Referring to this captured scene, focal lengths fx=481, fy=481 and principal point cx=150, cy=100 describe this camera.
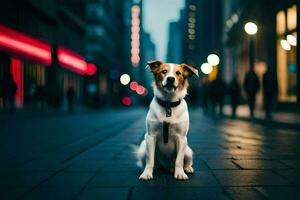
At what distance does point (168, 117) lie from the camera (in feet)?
17.0

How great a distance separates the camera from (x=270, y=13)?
2977 centimetres

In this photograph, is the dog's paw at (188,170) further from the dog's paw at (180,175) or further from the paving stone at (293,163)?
Result: the paving stone at (293,163)

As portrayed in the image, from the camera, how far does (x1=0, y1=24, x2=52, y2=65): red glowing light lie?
100 feet

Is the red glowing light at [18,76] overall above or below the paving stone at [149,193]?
above

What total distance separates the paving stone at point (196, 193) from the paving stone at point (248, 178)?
0.40 m

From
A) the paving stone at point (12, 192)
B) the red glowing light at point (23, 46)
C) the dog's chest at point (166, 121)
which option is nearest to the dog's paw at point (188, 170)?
the dog's chest at point (166, 121)

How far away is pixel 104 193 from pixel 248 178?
5.70ft

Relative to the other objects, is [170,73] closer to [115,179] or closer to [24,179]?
[115,179]

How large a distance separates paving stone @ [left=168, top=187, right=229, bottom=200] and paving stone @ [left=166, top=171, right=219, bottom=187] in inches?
8.4

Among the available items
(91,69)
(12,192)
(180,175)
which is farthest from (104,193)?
(91,69)

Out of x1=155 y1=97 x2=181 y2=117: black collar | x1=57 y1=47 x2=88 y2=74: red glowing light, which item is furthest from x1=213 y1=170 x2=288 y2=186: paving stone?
x1=57 y1=47 x2=88 y2=74: red glowing light

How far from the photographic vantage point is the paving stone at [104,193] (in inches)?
172

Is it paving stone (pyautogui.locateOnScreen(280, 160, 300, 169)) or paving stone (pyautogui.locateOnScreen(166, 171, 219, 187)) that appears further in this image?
paving stone (pyautogui.locateOnScreen(280, 160, 300, 169))

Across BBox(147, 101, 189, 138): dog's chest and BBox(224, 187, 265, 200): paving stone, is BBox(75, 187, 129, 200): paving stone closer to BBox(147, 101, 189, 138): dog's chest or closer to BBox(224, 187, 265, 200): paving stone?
BBox(147, 101, 189, 138): dog's chest
